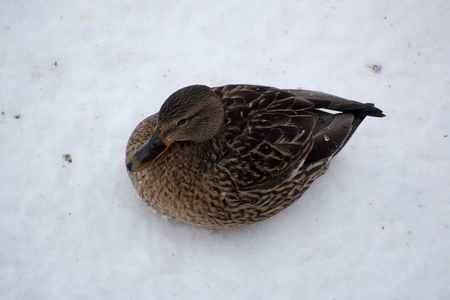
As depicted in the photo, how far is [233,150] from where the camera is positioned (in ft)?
8.04

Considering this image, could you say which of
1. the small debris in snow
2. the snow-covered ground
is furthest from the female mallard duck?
the small debris in snow

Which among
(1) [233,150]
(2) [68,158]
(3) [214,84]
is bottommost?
(2) [68,158]

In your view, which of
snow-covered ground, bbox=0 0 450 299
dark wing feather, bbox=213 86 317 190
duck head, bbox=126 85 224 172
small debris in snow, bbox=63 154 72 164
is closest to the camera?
duck head, bbox=126 85 224 172

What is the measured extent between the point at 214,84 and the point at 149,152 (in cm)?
122

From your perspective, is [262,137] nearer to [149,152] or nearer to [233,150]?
[233,150]

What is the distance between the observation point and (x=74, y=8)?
355 centimetres

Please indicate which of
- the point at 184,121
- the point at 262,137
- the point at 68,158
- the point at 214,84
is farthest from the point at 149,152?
the point at 214,84

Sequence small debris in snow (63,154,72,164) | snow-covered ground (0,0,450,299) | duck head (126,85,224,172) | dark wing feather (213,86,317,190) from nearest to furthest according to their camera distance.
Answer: duck head (126,85,224,172)
dark wing feather (213,86,317,190)
snow-covered ground (0,0,450,299)
small debris in snow (63,154,72,164)

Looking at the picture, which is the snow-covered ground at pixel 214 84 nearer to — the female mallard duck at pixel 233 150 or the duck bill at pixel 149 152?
the female mallard duck at pixel 233 150

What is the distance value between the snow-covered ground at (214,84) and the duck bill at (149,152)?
63 centimetres

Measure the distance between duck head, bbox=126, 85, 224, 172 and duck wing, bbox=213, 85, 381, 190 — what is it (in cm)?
14

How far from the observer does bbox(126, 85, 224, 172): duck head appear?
229cm

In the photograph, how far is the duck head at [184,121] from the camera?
2.29 m

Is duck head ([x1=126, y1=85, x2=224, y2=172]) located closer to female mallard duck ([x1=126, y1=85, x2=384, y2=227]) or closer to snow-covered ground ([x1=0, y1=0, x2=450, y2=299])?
female mallard duck ([x1=126, y1=85, x2=384, y2=227])
